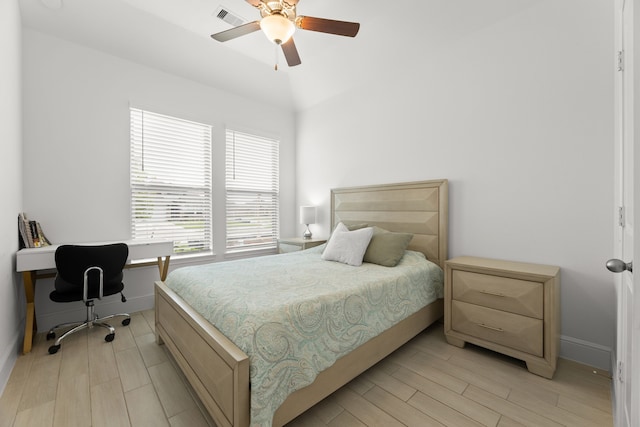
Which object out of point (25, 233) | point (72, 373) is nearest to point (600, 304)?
point (72, 373)

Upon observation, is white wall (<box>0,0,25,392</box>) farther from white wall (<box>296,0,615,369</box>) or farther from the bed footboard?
white wall (<box>296,0,615,369</box>)

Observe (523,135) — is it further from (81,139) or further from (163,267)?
(81,139)

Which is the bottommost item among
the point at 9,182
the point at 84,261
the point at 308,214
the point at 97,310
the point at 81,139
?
the point at 97,310

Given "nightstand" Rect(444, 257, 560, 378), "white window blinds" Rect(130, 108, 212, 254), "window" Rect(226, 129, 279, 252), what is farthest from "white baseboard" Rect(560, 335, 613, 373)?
"white window blinds" Rect(130, 108, 212, 254)

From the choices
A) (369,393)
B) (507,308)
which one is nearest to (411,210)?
(507,308)

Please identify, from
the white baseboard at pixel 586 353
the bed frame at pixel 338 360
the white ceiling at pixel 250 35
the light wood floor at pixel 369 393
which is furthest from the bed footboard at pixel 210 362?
the white ceiling at pixel 250 35

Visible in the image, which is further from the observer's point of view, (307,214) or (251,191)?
(251,191)

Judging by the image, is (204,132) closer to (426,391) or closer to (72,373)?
(72,373)

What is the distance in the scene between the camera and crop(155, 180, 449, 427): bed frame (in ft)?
4.04

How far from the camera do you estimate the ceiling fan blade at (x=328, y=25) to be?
6.42 ft

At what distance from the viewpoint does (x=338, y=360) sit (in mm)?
1559

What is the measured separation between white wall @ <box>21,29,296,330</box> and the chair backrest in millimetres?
716

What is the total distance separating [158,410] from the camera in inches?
60.4

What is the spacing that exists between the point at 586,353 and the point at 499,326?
68 cm
